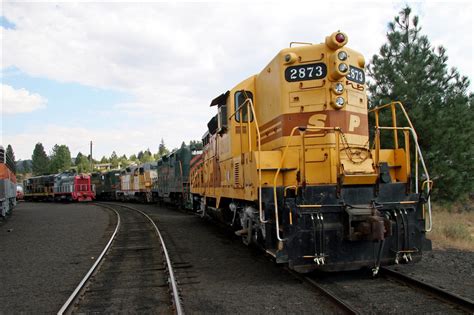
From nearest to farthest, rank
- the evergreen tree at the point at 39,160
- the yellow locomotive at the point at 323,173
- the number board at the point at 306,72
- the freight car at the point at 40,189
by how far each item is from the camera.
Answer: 1. the yellow locomotive at the point at 323,173
2. the number board at the point at 306,72
3. the freight car at the point at 40,189
4. the evergreen tree at the point at 39,160

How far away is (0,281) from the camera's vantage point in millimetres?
6715

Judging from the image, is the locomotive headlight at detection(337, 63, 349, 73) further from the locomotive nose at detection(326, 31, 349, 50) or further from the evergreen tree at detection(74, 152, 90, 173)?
the evergreen tree at detection(74, 152, 90, 173)

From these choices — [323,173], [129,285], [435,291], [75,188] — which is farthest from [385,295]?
[75,188]

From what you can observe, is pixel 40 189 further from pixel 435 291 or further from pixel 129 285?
pixel 435 291

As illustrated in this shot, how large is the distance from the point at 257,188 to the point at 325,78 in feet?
7.00

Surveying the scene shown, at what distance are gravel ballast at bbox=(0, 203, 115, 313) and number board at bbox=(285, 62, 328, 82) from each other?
4605mm

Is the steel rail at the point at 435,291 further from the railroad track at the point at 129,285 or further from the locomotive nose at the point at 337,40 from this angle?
the locomotive nose at the point at 337,40

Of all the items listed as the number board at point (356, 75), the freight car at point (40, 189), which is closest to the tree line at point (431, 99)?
the number board at point (356, 75)

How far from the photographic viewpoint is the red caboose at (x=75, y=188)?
1442 inches

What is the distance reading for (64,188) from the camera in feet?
124

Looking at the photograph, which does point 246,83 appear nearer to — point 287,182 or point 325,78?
point 325,78

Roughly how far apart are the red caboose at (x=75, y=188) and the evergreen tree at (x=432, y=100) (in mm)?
29361

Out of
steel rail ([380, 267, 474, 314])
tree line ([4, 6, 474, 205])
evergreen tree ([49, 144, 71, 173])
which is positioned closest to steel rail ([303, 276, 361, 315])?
steel rail ([380, 267, 474, 314])

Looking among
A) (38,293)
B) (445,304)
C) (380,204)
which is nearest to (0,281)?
(38,293)
